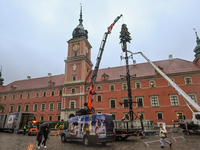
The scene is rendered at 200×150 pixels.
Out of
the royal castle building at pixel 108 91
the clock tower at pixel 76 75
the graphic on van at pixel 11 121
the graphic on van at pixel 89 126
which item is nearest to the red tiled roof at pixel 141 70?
the royal castle building at pixel 108 91

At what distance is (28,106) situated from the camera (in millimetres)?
41562

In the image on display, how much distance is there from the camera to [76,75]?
37125 mm

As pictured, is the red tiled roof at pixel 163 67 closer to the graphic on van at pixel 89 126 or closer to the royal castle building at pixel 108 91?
the royal castle building at pixel 108 91

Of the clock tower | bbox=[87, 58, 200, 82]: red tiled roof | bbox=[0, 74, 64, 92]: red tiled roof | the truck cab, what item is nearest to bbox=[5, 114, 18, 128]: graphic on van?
the clock tower

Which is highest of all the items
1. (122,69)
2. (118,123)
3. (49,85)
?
(122,69)

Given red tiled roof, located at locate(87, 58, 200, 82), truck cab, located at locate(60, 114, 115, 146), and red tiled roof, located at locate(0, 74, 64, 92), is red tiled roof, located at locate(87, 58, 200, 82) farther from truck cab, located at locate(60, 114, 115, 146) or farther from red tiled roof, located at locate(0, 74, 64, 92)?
Result: truck cab, located at locate(60, 114, 115, 146)

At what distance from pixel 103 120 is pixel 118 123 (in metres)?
4.15

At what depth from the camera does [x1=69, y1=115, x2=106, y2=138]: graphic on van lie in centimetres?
1018

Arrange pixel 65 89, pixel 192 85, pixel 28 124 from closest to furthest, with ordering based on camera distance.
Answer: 1. pixel 28 124
2. pixel 192 85
3. pixel 65 89

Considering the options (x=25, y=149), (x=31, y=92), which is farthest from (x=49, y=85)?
(x=25, y=149)

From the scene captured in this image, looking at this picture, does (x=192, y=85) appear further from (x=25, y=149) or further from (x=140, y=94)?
(x=25, y=149)

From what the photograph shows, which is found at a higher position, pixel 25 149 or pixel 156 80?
pixel 156 80

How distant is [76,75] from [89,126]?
27289 millimetres

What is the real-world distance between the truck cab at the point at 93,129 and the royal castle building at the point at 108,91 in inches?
720
